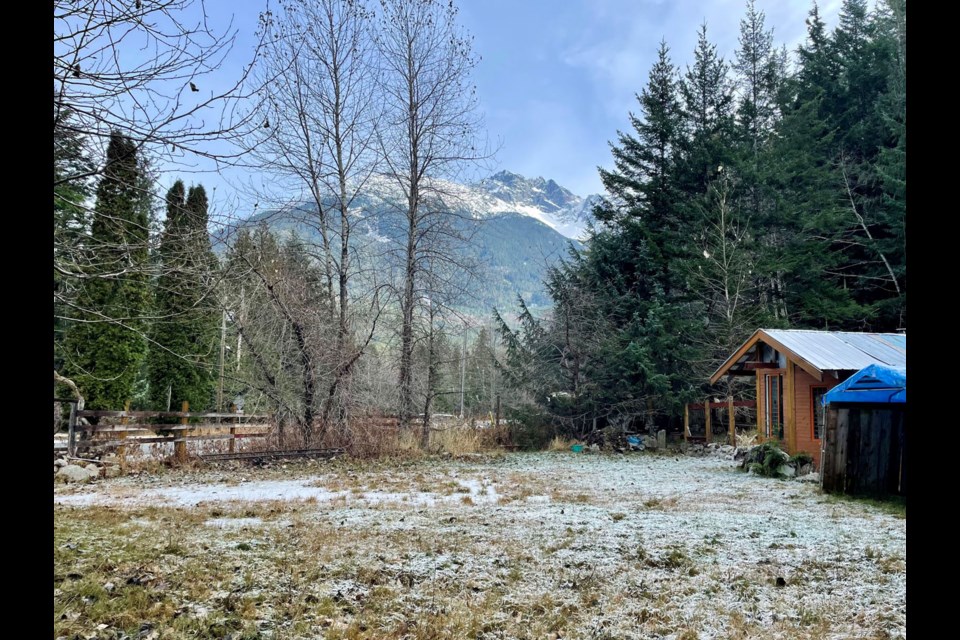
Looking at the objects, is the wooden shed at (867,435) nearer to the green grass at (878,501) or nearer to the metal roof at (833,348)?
the green grass at (878,501)

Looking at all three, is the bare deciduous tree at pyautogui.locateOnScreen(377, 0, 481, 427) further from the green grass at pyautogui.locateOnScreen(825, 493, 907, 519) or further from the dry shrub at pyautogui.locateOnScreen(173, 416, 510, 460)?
the green grass at pyautogui.locateOnScreen(825, 493, 907, 519)

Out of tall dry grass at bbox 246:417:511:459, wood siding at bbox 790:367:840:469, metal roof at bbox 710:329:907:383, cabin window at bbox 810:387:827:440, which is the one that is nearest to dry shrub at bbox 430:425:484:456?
tall dry grass at bbox 246:417:511:459

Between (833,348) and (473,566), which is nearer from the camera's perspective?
(473,566)

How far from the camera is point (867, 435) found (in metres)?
7.46

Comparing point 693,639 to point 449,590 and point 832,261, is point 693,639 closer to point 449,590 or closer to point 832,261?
point 449,590

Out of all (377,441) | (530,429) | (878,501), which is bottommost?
(530,429)

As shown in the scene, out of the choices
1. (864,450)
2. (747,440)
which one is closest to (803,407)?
(747,440)

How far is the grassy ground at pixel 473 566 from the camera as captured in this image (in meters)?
2.90

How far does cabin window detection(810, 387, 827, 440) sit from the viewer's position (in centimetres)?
1244

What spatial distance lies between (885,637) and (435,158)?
14357 mm

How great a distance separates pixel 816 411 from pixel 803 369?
969mm

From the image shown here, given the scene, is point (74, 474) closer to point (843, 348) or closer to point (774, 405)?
point (774, 405)
